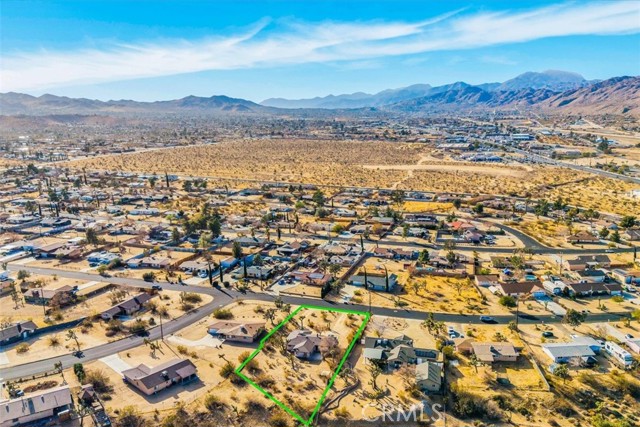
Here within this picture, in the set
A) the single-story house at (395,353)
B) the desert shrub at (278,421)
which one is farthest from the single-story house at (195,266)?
the desert shrub at (278,421)

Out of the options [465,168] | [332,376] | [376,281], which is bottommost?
[332,376]

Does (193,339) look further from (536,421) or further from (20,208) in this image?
(20,208)

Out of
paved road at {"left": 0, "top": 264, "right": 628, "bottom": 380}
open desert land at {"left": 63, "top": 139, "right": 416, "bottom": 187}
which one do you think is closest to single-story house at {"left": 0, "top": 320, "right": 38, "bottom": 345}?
paved road at {"left": 0, "top": 264, "right": 628, "bottom": 380}

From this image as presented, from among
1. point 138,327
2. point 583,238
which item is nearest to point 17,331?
point 138,327

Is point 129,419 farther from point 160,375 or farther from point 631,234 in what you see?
point 631,234

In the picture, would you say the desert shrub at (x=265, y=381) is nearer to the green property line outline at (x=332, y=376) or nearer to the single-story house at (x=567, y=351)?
the green property line outline at (x=332, y=376)
